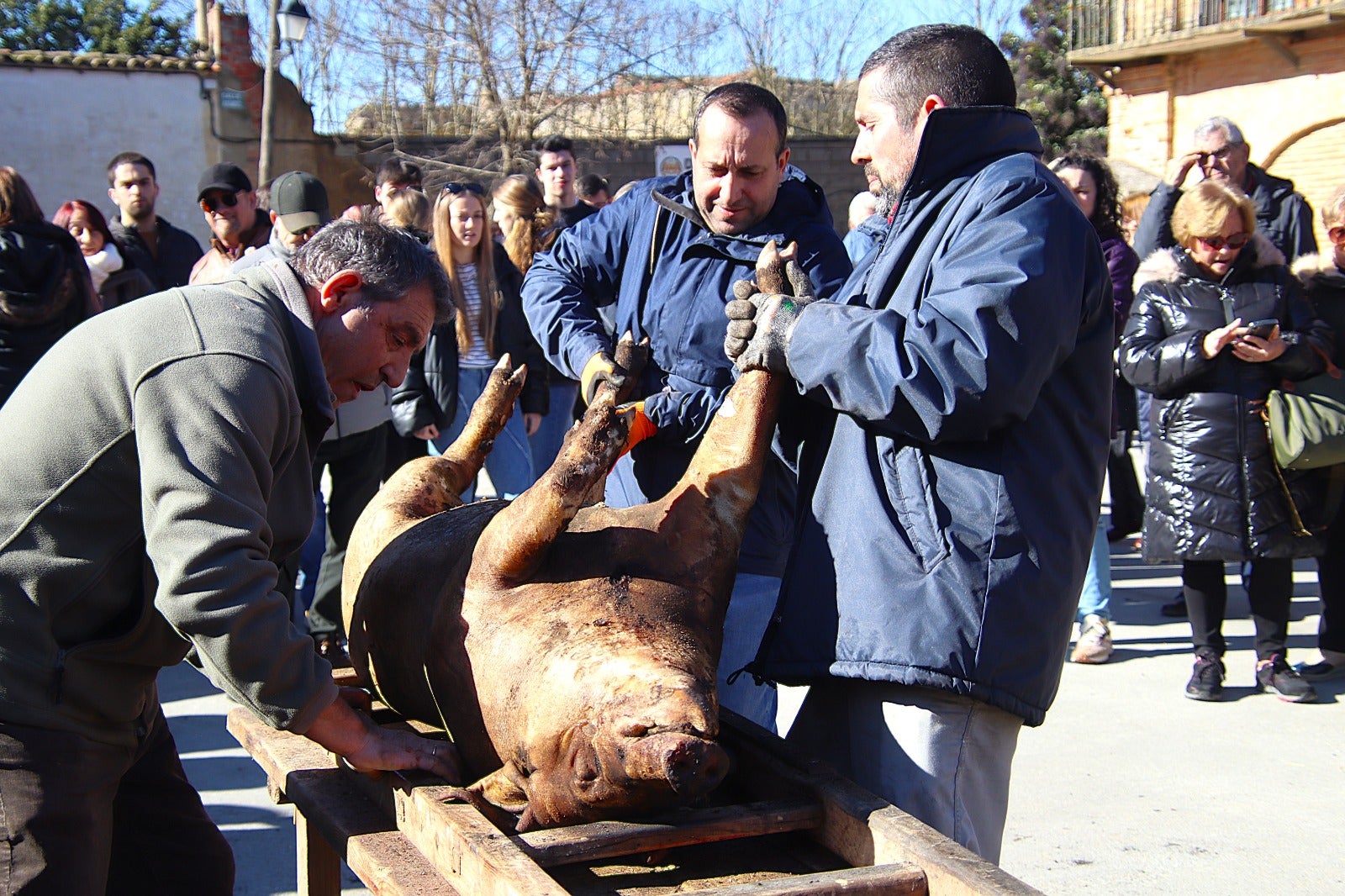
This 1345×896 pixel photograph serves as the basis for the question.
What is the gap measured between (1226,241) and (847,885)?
13.6ft

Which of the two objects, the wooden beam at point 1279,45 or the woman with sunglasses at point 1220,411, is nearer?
the woman with sunglasses at point 1220,411

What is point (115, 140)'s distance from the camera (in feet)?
61.9

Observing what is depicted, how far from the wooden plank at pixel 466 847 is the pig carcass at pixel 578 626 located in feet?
0.34

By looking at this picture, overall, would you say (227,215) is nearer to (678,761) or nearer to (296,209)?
(296,209)

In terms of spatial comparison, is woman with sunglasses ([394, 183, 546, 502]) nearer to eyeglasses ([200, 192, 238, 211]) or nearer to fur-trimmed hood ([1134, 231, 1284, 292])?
eyeglasses ([200, 192, 238, 211])

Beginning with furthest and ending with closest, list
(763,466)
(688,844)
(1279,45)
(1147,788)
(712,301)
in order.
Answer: (1279,45), (1147,788), (712,301), (763,466), (688,844)

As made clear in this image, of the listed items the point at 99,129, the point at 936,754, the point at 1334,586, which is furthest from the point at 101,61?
the point at 936,754

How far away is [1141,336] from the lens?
5.20 metres

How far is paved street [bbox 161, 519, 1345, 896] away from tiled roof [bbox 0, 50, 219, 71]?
15.8m

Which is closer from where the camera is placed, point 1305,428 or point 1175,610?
point 1305,428

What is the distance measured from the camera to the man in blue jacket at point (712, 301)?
10.1 feet

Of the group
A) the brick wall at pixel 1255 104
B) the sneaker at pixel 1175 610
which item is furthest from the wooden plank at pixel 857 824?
the brick wall at pixel 1255 104

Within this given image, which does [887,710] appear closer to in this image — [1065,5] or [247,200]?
[247,200]

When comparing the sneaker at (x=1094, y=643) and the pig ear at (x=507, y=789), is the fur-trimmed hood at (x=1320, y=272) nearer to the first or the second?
the sneaker at (x=1094, y=643)
